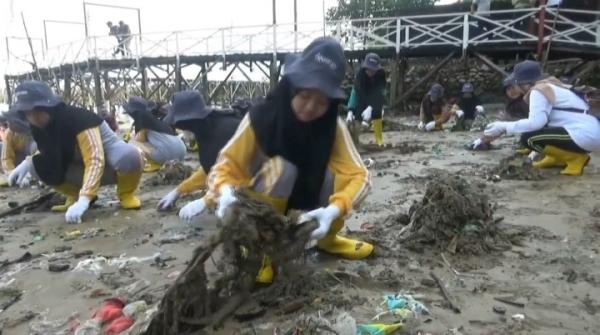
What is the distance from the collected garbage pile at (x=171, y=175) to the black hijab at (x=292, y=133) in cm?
358

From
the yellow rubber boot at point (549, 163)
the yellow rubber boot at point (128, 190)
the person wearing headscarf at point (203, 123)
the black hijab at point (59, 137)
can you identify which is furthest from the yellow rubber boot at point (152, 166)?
the yellow rubber boot at point (549, 163)

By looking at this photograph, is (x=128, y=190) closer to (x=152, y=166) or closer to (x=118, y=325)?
(x=152, y=166)

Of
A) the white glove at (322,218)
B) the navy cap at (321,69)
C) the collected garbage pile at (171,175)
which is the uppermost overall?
the navy cap at (321,69)

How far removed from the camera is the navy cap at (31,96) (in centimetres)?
385

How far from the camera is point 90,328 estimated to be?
2.15 meters

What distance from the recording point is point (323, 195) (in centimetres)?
293

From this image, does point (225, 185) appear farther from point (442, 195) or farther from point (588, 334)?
point (588, 334)

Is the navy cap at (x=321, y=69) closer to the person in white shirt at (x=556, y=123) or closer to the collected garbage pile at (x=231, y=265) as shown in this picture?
the collected garbage pile at (x=231, y=265)

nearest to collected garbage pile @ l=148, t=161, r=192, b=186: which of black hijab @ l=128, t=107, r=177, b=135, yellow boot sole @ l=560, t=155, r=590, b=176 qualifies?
black hijab @ l=128, t=107, r=177, b=135

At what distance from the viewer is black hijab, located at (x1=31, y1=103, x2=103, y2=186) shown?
4070mm

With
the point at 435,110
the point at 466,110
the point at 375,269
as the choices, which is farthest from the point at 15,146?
the point at 466,110

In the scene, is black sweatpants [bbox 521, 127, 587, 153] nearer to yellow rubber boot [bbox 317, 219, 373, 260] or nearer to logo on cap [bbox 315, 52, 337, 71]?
yellow rubber boot [bbox 317, 219, 373, 260]

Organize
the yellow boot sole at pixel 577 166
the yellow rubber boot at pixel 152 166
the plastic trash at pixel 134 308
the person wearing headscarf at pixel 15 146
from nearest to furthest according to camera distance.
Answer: the plastic trash at pixel 134 308
the yellow boot sole at pixel 577 166
the person wearing headscarf at pixel 15 146
the yellow rubber boot at pixel 152 166

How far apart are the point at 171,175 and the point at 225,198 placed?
12.6 feet
